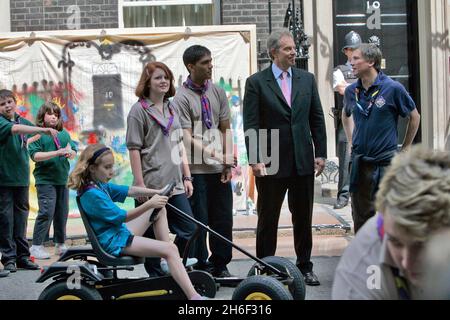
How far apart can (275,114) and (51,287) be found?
7.47 ft

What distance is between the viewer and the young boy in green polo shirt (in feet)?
23.5

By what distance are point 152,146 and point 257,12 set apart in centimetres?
620

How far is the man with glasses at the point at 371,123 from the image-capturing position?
593cm

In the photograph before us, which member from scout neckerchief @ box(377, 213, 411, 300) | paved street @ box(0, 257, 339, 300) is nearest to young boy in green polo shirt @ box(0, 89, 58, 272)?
paved street @ box(0, 257, 339, 300)

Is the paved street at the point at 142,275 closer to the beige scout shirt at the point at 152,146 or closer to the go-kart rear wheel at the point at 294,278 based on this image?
the go-kart rear wheel at the point at 294,278

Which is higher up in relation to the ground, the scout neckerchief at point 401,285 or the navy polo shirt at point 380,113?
the navy polo shirt at point 380,113

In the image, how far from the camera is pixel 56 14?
1183 cm

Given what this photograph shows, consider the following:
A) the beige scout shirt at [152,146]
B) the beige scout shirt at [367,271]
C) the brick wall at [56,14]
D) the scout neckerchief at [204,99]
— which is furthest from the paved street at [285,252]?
the brick wall at [56,14]

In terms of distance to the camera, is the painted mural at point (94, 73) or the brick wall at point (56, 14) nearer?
the painted mural at point (94, 73)

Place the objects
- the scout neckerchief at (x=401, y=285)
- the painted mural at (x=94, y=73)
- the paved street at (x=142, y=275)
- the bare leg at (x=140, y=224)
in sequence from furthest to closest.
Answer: the painted mural at (x=94, y=73) < the paved street at (x=142, y=275) < the bare leg at (x=140, y=224) < the scout neckerchief at (x=401, y=285)

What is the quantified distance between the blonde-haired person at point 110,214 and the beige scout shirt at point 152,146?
24.5 inches

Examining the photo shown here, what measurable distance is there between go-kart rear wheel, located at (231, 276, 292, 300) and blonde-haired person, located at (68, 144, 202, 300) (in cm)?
29

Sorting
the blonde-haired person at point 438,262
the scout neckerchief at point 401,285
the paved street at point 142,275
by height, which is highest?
the blonde-haired person at point 438,262

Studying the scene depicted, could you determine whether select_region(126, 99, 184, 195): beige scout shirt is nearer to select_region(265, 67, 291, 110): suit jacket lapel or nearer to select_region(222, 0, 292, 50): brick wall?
select_region(265, 67, 291, 110): suit jacket lapel
